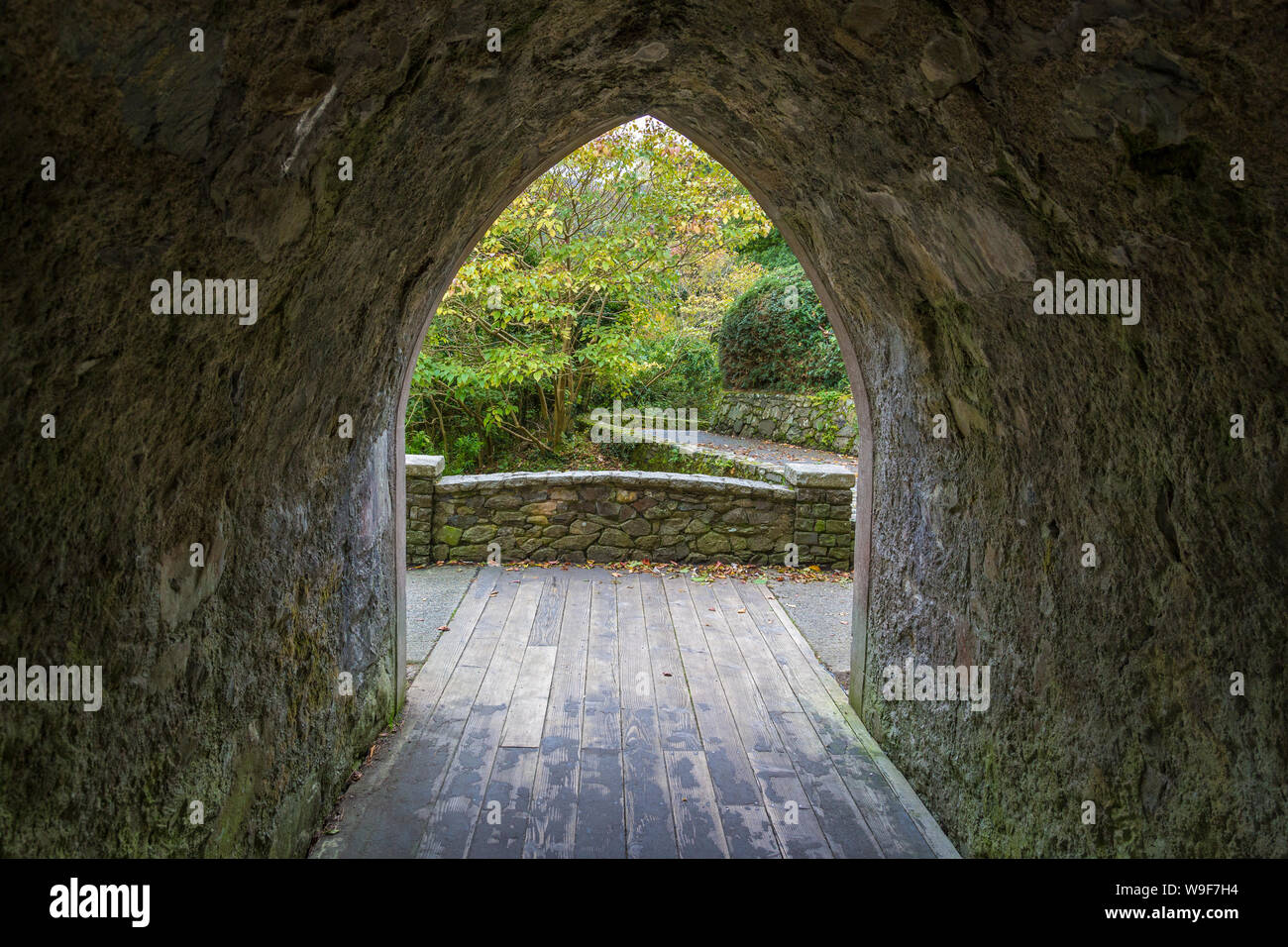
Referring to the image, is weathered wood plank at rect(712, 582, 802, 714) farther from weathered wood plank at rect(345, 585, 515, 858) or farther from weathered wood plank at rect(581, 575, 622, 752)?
weathered wood plank at rect(345, 585, 515, 858)

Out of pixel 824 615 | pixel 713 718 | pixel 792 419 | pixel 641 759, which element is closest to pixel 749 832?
pixel 641 759

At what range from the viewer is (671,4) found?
2.68m

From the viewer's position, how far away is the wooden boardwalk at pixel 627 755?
128 inches

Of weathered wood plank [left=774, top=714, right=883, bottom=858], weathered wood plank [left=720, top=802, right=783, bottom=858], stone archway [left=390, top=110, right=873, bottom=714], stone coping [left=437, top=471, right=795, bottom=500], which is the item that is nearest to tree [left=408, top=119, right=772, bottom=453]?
stone coping [left=437, top=471, right=795, bottom=500]

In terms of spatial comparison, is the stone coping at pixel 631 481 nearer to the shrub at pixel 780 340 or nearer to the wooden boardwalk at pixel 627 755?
the wooden boardwalk at pixel 627 755

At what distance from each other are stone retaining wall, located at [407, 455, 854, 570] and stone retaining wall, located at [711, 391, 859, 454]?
12.5 feet

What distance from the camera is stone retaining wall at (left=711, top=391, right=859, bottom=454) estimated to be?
12.4 metres

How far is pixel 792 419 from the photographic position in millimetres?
13430

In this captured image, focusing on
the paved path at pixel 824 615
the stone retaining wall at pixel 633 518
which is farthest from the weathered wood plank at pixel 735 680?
the stone retaining wall at pixel 633 518

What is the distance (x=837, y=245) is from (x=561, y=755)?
2.64m

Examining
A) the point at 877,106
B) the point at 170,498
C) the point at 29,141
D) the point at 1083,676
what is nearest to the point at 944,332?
the point at 877,106

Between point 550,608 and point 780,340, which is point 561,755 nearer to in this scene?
point 550,608

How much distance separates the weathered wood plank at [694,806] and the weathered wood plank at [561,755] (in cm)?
42

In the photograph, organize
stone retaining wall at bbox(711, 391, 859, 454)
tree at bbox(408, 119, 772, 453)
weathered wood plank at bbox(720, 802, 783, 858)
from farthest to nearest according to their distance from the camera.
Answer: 1. stone retaining wall at bbox(711, 391, 859, 454)
2. tree at bbox(408, 119, 772, 453)
3. weathered wood plank at bbox(720, 802, 783, 858)
